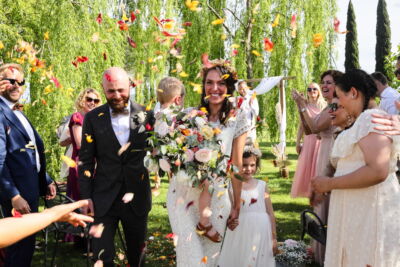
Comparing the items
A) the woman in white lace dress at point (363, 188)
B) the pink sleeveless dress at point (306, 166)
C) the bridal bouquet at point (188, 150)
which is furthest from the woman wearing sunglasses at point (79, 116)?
the woman in white lace dress at point (363, 188)

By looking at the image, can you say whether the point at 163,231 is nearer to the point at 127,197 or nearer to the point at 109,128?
the point at 127,197

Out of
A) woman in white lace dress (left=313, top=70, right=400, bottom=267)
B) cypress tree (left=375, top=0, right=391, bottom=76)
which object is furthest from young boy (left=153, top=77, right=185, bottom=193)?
cypress tree (left=375, top=0, right=391, bottom=76)

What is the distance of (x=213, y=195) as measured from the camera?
3.11 metres

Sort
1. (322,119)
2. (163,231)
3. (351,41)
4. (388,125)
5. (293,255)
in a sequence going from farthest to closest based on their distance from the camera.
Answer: (351,41) < (163,231) < (322,119) < (293,255) < (388,125)

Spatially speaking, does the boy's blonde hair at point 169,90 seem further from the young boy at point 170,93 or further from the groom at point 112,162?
the groom at point 112,162

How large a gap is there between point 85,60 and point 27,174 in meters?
4.26

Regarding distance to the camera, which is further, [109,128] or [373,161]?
[109,128]

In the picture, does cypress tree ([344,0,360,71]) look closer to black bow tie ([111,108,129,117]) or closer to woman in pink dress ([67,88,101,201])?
woman in pink dress ([67,88,101,201])

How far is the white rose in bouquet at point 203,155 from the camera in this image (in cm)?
284

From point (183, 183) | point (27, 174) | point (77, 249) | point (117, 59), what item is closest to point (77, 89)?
point (117, 59)

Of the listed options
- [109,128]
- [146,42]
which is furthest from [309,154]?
[146,42]

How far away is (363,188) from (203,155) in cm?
104

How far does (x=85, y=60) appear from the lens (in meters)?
7.52

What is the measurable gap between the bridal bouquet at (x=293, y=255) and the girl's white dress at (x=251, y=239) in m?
0.25
